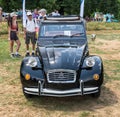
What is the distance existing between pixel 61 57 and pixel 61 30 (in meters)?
1.76

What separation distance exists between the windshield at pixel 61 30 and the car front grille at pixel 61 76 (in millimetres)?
2000

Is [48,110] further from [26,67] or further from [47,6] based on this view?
[47,6]

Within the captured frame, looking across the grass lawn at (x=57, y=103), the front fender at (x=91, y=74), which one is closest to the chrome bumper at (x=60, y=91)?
the front fender at (x=91, y=74)

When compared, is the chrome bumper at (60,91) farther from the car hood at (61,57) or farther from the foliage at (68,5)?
the foliage at (68,5)

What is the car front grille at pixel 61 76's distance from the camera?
259 inches

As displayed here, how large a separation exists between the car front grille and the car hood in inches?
4.1

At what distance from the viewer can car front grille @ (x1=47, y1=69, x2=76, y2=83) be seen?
6574 millimetres

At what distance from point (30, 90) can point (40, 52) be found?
1.20 metres

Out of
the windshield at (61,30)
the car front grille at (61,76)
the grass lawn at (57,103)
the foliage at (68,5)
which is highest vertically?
the windshield at (61,30)

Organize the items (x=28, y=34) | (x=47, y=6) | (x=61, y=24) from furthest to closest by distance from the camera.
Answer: (x=47, y=6) < (x=28, y=34) < (x=61, y=24)

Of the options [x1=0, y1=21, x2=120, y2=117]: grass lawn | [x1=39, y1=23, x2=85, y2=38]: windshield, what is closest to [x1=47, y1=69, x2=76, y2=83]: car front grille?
[x1=0, y1=21, x2=120, y2=117]: grass lawn

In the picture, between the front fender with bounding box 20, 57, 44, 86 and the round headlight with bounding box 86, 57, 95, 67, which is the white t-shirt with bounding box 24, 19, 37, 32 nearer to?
the front fender with bounding box 20, 57, 44, 86

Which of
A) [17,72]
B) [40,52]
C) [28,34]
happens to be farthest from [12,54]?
[40,52]

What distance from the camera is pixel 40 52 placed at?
756 cm
